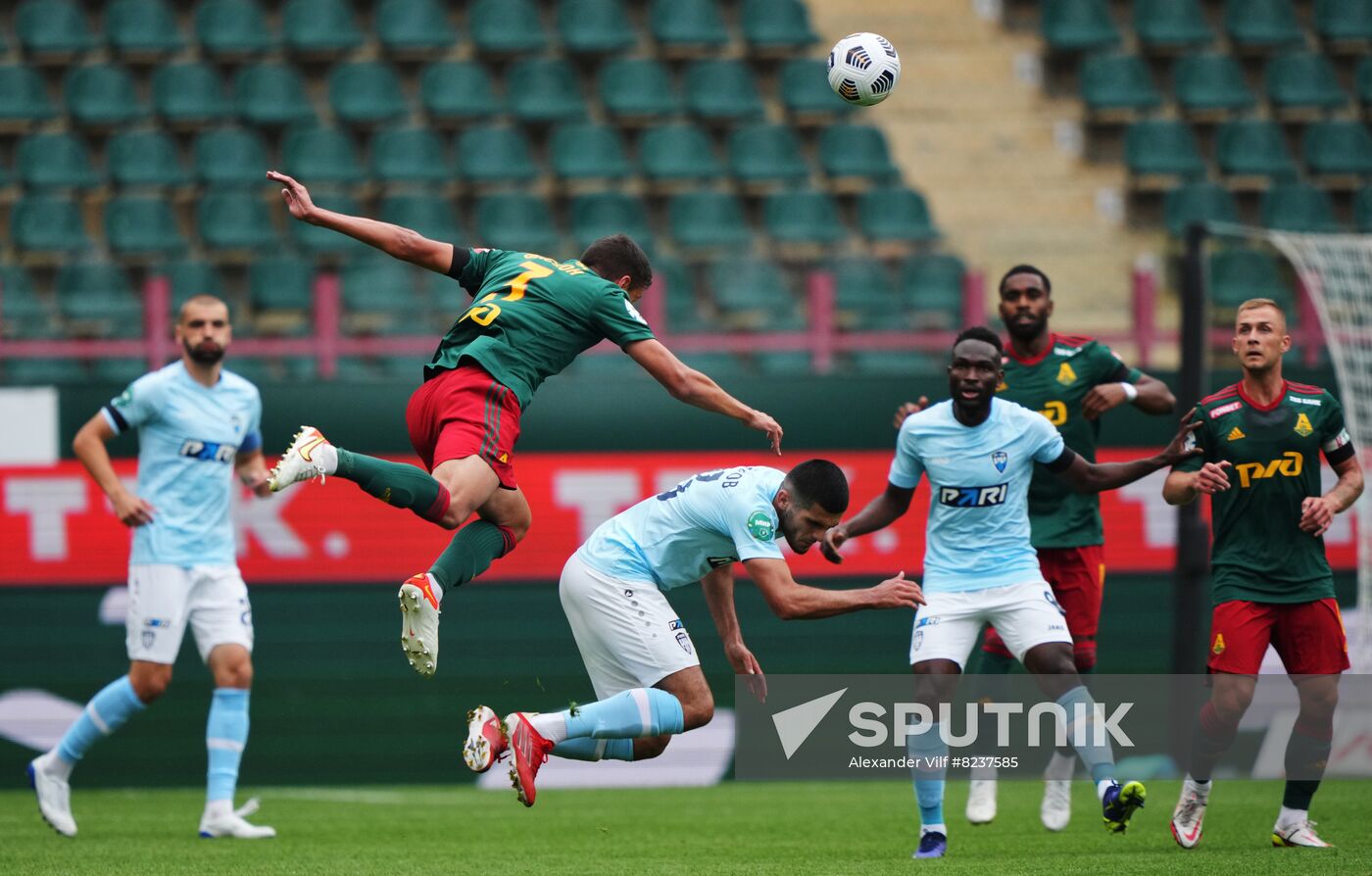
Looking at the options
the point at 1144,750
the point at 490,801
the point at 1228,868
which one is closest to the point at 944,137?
the point at 1144,750

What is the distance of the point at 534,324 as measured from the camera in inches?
292

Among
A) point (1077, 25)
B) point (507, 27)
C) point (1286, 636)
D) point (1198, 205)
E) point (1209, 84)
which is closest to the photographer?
point (1286, 636)

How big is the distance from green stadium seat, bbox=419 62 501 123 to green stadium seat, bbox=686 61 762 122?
192cm

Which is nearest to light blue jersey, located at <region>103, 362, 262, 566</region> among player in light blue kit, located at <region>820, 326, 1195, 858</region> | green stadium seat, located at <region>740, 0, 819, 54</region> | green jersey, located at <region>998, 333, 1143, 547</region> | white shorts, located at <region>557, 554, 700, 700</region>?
white shorts, located at <region>557, 554, 700, 700</region>

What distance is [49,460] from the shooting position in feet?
37.3

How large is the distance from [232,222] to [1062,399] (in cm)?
861

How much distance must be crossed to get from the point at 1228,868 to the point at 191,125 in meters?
12.0

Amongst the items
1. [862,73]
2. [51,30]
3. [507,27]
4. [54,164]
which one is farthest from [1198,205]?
[51,30]

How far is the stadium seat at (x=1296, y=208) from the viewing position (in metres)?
15.6

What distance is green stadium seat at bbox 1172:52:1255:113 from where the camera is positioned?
1686cm

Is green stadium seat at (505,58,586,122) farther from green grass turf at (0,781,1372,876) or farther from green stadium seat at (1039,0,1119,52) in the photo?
green grass turf at (0,781,1372,876)

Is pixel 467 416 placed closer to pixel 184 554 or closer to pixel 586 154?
pixel 184 554

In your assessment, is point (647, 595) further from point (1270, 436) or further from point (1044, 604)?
point (1270, 436)

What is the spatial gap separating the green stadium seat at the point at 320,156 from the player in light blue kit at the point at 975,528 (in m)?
8.45
